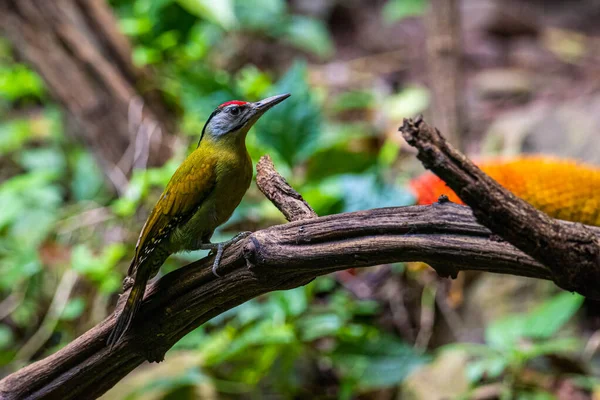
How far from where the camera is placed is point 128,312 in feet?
5.63

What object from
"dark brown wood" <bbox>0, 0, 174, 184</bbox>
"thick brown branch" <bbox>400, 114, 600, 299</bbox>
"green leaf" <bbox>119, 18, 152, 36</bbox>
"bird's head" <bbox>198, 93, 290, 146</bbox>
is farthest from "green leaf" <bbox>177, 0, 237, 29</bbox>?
"thick brown branch" <bbox>400, 114, 600, 299</bbox>

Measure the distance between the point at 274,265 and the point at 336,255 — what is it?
161mm

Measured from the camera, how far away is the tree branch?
1297mm

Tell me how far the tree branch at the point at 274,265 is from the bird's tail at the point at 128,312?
29mm

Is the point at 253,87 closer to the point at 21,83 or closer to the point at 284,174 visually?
the point at 284,174

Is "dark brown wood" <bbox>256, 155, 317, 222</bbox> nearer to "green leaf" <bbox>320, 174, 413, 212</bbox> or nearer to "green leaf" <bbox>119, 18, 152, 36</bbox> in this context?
"green leaf" <bbox>320, 174, 413, 212</bbox>

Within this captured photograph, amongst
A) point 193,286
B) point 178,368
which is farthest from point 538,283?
point 193,286

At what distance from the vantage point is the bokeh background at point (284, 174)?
2.98 m

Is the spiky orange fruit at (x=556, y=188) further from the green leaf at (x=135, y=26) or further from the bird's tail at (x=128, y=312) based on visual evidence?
the green leaf at (x=135, y=26)

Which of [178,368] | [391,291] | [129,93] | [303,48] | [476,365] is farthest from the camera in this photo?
[303,48]

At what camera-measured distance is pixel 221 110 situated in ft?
6.82

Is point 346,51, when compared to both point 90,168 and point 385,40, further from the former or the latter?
point 90,168

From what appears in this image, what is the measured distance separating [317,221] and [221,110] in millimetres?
758

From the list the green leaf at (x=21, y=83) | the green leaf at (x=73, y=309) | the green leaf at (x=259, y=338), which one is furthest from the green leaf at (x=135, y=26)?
the green leaf at (x=259, y=338)
